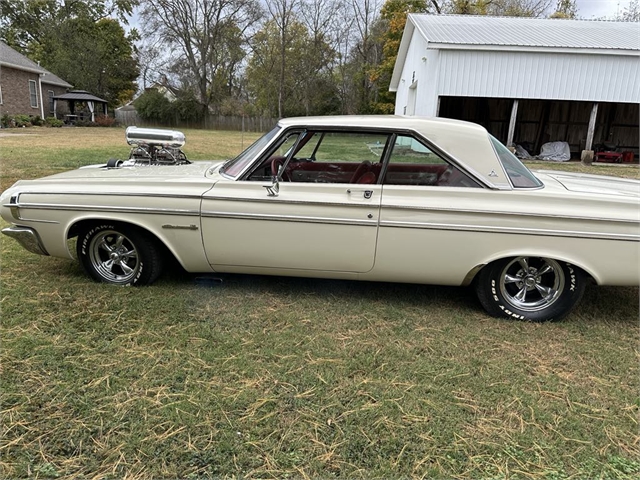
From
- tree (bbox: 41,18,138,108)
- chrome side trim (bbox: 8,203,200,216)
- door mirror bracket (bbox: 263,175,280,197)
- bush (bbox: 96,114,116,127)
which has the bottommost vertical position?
chrome side trim (bbox: 8,203,200,216)

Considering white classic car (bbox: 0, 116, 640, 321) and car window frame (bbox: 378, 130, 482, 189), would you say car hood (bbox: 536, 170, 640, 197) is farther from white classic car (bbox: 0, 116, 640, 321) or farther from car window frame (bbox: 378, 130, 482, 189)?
car window frame (bbox: 378, 130, 482, 189)

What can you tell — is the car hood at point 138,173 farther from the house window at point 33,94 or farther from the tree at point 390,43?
the house window at point 33,94

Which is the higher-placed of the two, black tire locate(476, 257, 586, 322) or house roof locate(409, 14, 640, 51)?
house roof locate(409, 14, 640, 51)

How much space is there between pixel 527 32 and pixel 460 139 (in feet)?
54.2

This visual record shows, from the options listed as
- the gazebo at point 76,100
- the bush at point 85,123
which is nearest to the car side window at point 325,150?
the gazebo at point 76,100

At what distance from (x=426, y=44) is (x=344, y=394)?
1498cm

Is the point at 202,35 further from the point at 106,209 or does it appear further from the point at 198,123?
the point at 106,209

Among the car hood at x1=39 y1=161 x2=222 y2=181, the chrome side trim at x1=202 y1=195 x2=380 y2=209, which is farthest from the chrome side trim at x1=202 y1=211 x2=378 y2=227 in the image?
the car hood at x1=39 y1=161 x2=222 y2=181

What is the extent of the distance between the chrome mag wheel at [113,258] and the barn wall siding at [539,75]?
14057 mm

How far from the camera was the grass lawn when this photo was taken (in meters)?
2.18

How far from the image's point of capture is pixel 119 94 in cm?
4369

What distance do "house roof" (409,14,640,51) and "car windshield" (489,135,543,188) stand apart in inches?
502

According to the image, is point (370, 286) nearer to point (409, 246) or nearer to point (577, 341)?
point (409, 246)

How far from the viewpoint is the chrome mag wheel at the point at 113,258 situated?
383 cm
